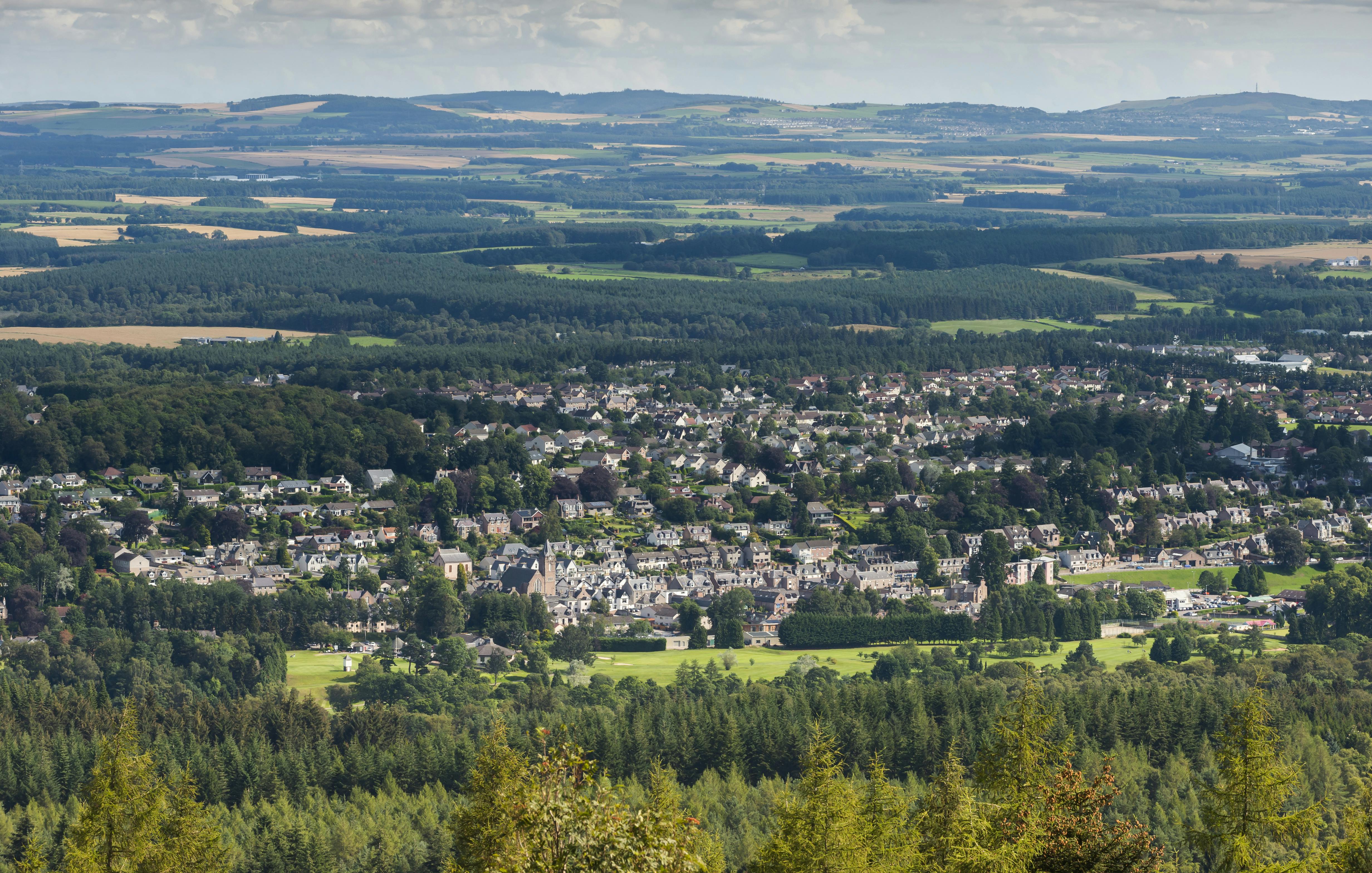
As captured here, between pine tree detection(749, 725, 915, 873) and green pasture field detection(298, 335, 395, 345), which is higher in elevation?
pine tree detection(749, 725, 915, 873)

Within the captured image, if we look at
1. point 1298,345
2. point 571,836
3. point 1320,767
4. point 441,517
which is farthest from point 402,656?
point 1298,345

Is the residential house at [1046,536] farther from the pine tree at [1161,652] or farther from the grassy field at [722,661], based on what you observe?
the pine tree at [1161,652]

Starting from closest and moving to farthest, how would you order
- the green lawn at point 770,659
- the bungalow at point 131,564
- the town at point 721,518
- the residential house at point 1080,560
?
the green lawn at point 770,659 → the town at point 721,518 → the bungalow at point 131,564 → the residential house at point 1080,560

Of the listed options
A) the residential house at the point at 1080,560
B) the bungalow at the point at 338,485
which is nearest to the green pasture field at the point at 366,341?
the bungalow at the point at 338,485

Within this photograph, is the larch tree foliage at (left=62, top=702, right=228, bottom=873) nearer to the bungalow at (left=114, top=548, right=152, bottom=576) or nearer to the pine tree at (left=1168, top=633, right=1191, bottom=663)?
the pine tree at (left=1168, top=633, right=1191, bottom=663)

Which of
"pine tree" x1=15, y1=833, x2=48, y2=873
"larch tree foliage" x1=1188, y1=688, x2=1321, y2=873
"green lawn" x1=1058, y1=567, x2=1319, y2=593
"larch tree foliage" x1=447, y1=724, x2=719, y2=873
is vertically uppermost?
"larch tree foliage" x1=447, y1=724, x2=719, y2=873

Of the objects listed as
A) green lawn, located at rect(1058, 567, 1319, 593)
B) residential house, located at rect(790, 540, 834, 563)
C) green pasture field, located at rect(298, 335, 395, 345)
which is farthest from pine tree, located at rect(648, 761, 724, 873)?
green pasture field, located at rect(298, 335, 395, 345)
